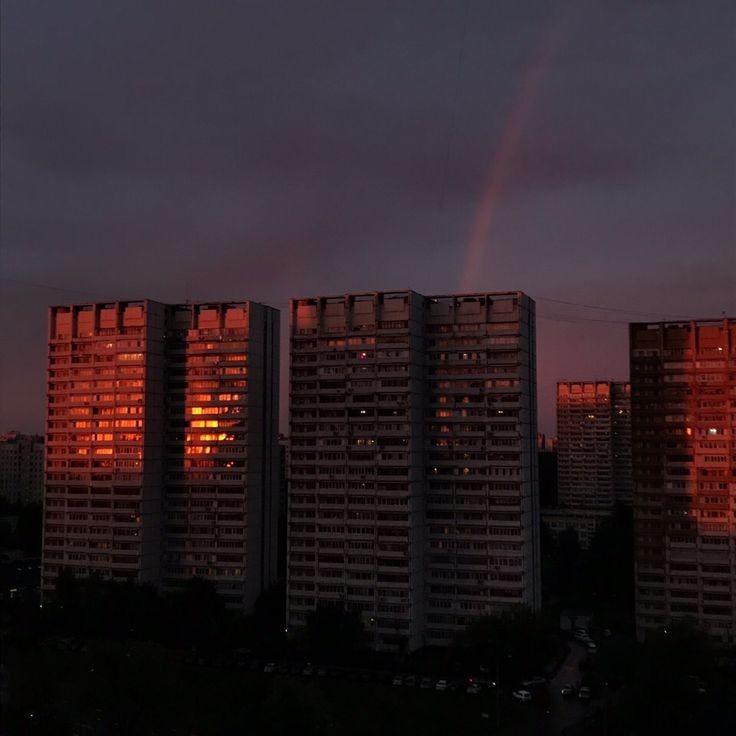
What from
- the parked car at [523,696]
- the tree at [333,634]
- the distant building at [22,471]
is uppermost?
the distant building at [22,471]

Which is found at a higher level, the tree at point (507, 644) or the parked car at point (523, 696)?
the tree at point (507, 644)

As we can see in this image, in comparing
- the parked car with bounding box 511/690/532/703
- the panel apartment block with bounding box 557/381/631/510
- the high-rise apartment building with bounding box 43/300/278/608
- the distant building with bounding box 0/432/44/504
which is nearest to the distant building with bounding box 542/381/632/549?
the panel apartment block with bounding box 557/381/631/510

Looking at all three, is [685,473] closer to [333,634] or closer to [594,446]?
[333,634]

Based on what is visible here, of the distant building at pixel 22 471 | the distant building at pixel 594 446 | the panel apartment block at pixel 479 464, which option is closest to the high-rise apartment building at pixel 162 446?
the panel apartment block at pixel 479 464

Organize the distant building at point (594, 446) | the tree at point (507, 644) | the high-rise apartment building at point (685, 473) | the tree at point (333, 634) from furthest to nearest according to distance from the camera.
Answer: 1. the distant building at point (594, 446)
2. the high-rise apartment building at point (685, 473)
3. the tree at point (333, 634)
4. the tree at point (507, 644)

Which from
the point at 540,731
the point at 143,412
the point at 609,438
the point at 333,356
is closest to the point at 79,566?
the point at 143,412

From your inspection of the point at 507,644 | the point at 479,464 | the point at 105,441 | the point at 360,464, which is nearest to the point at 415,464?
the point at 360,464

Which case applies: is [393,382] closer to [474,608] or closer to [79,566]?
[474,608]

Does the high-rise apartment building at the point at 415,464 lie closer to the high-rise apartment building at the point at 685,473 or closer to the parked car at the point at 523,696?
the high-rise apartment building at the point at 685,473
